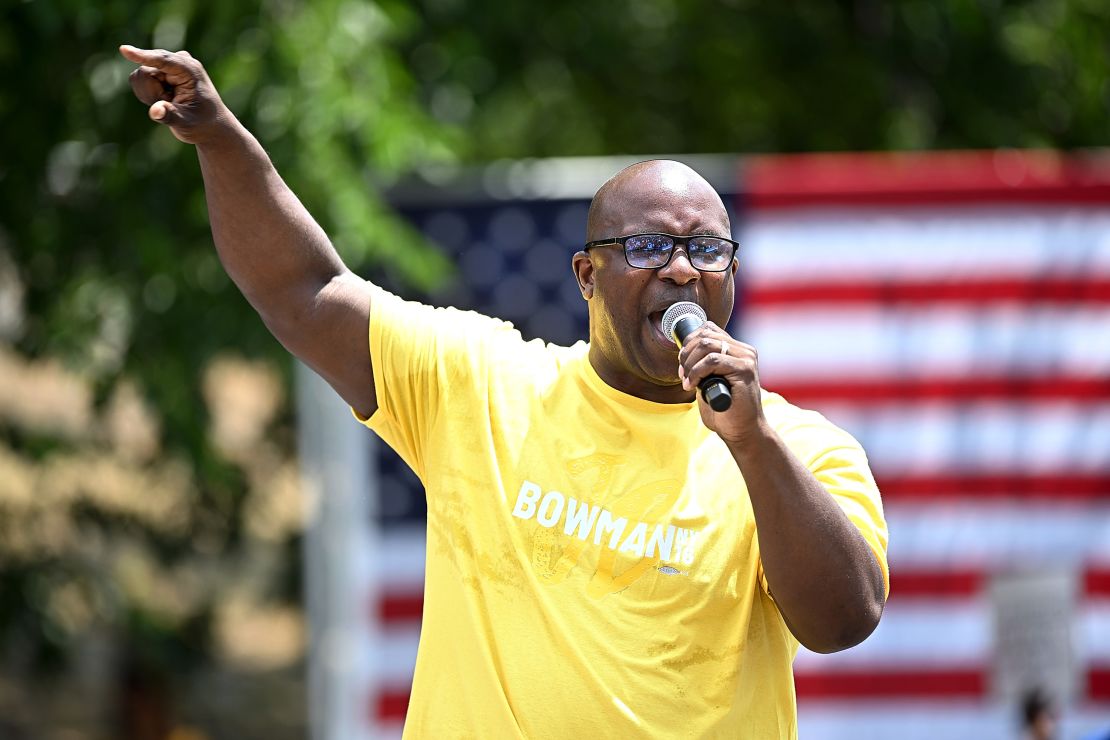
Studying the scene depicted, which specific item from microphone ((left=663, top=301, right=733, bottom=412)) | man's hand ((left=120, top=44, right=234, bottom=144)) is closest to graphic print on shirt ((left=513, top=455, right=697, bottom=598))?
microphone ((left=663, top=301, right=733, bottom=412))

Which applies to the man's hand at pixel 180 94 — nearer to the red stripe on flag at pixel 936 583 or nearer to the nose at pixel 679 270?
the nose at pixel 679 270

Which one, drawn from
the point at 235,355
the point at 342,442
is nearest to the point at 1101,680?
the point at 342,442

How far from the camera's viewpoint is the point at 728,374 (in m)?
1.91

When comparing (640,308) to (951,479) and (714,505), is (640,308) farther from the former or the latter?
(951,479)

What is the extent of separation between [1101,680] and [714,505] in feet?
13.2

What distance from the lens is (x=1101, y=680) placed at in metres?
5.65

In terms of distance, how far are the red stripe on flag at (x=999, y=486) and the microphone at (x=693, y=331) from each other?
3.75 metres

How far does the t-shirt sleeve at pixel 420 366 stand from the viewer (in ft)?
7.52

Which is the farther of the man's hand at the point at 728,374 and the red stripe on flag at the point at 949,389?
the red stripe on flag at the point at 949,389

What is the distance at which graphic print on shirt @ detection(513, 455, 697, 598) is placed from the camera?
2141mm

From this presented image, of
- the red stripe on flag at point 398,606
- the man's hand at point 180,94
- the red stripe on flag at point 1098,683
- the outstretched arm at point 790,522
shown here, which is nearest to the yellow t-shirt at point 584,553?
the outstretched arm at point 790,522

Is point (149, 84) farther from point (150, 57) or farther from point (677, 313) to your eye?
point (677, 313)

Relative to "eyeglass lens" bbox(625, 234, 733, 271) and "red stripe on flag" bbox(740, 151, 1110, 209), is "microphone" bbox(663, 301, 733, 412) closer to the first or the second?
"eyeglass lens" bbox(625, 234, 733, 271)

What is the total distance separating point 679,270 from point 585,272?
0.74 ft
